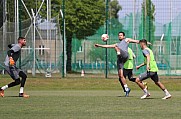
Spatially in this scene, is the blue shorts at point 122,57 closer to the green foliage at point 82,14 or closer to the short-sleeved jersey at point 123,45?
the short-sleeved jersey at point 123,45

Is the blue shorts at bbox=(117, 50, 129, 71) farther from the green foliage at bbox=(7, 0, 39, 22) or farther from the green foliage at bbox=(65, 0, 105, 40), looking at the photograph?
the green foliage at bbox=(65, 0, 105, 40)

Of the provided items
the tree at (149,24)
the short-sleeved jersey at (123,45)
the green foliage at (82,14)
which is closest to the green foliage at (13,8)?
the green foliage at (82,14)

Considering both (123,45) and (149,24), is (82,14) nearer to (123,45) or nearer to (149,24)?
(149,24)

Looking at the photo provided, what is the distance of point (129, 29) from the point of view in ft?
106

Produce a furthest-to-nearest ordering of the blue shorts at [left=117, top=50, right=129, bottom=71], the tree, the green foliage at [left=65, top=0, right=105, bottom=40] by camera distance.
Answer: the green foliage at [left=65, top=0, right=105, bottom=40] < the tree < the blue shorts at [left=117, top=50, right=129, bottom=71]

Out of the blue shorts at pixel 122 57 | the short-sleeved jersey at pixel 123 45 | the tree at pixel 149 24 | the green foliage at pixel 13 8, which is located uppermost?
the green foliage at pixel 13 8

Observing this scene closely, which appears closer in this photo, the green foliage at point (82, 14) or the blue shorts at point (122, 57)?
the blue shorts at point (122, 57)

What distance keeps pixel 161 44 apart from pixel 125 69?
13653mm

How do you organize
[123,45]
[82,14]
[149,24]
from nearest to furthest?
[123,45] < [149,24] < [82,14]

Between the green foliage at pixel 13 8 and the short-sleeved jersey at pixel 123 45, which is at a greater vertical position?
the green foliage at pixel 13 8

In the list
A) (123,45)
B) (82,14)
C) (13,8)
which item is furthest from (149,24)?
(82,14)

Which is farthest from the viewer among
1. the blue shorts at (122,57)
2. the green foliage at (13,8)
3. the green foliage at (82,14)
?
the green foliage at (82,14)

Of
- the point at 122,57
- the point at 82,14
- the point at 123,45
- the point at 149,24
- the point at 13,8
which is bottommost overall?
the point at 122,57

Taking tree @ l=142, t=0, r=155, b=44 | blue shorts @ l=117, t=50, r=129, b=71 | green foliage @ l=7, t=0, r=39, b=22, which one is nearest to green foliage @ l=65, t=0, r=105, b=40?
green foliage @ l=7, t=0, r=39, b=22
